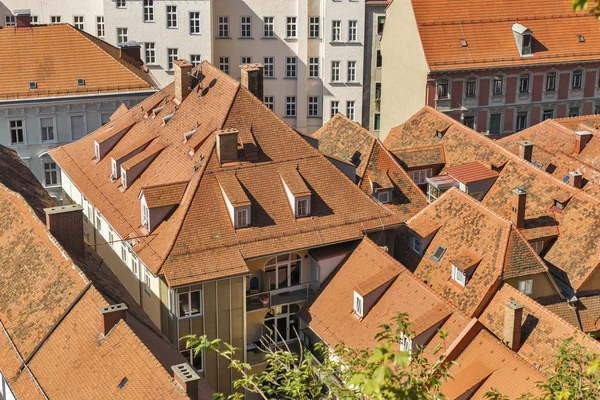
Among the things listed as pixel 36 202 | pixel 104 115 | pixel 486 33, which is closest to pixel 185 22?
pixel 104 115

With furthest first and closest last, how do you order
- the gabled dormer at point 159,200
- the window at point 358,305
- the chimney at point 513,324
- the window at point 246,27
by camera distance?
1. the window at point 246,27
2. the gabled dormer at point 159,200
3. the window at point 358,305
4. the chimney at point 513,324

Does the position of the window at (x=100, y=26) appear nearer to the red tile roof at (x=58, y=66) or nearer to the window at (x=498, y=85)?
the red tile roof at (x=58, y=66)

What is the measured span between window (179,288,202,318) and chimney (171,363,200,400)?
11311 millimetres

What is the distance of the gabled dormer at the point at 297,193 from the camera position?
5125cm

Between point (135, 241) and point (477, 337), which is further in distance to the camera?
point (135, 241)

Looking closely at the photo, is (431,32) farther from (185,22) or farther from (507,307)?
(507,307)

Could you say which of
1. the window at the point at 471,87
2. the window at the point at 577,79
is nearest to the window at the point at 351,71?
the window at the point at 471,87

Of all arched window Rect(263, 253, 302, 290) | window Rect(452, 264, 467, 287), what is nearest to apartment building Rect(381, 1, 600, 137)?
window Rect(452, 264, 467, 287)

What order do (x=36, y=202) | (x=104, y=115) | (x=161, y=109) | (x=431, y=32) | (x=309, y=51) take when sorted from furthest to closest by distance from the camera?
1. (x=309, y=51)
2. (x=431, y=32)
3. (x=104, y=115)
4. (x=161, y=109)
5. (x=36, y=202)

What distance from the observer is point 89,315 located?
42.6 m

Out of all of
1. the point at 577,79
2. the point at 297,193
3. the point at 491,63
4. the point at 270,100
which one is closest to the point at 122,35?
the point at 270,100

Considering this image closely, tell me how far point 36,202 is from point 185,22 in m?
28.9

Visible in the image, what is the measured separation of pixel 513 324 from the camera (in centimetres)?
4719

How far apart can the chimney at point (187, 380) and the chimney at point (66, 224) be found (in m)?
13.2
